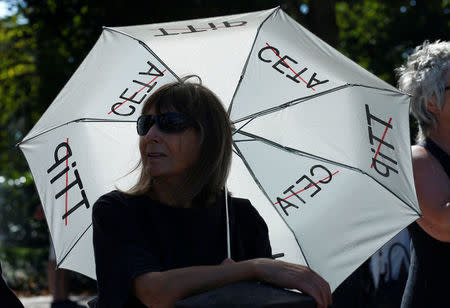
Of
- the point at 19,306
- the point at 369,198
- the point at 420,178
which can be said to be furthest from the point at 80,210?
the point at 420,178

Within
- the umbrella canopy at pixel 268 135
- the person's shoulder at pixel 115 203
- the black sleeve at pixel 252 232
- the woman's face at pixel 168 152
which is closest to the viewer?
the person's shoulder at pixel 115 203

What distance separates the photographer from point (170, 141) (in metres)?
2.58

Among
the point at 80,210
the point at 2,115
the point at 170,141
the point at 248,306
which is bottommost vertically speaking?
the point at 248,306

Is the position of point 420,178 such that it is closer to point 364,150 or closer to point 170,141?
point 364,150

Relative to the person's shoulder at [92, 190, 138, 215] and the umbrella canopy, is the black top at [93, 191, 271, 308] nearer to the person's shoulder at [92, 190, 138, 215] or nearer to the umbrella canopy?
the person's shoulder at [92, 190, 138, 215]

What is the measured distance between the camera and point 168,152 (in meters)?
2.57

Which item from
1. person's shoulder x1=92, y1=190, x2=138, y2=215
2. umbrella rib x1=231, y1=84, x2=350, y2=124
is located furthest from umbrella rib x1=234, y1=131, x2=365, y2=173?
person's shoulder x1=92, y1=190, x2=138, y2=215

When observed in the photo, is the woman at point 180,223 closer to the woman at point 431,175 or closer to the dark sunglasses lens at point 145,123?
the dark sunglasses lens at point 145,123

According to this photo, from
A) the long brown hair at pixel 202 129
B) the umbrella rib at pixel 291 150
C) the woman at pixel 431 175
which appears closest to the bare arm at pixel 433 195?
the woman at pixel 431 175

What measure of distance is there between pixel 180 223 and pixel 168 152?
265 millimetres

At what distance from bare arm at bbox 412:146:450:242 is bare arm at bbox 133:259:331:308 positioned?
42.2 inches

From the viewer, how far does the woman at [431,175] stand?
3.15m

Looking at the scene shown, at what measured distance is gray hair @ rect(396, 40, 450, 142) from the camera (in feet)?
11.1

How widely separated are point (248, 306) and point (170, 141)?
81 centimetres
